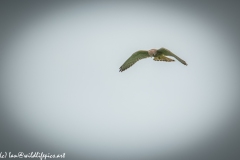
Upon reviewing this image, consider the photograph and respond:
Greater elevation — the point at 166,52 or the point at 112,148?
the point at 112,148

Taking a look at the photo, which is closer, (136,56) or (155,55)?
(155,55)

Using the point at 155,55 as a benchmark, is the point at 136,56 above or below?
above

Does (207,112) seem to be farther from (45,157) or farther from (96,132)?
(45,157)

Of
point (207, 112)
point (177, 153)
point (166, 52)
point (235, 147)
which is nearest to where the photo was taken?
point (166, 52)

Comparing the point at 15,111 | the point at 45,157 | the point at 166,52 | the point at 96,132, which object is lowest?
the point at 166,52

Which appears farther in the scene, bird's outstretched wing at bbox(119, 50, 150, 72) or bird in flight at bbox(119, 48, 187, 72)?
bird's outstretched wing at bbox(119, 50, 150, 72)

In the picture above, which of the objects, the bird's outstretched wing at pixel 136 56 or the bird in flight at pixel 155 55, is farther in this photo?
the bird's outstretched wing at pixel 136 56

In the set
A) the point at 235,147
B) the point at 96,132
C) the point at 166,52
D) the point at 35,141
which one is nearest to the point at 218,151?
the point at 235,147

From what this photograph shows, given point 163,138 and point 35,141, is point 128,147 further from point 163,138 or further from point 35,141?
point 35,141

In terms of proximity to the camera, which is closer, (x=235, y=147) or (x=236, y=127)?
(x=235, y=147)

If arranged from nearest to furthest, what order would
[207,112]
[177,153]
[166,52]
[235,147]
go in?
[166,52] → [235,147] → [177,153] → [207,112]
